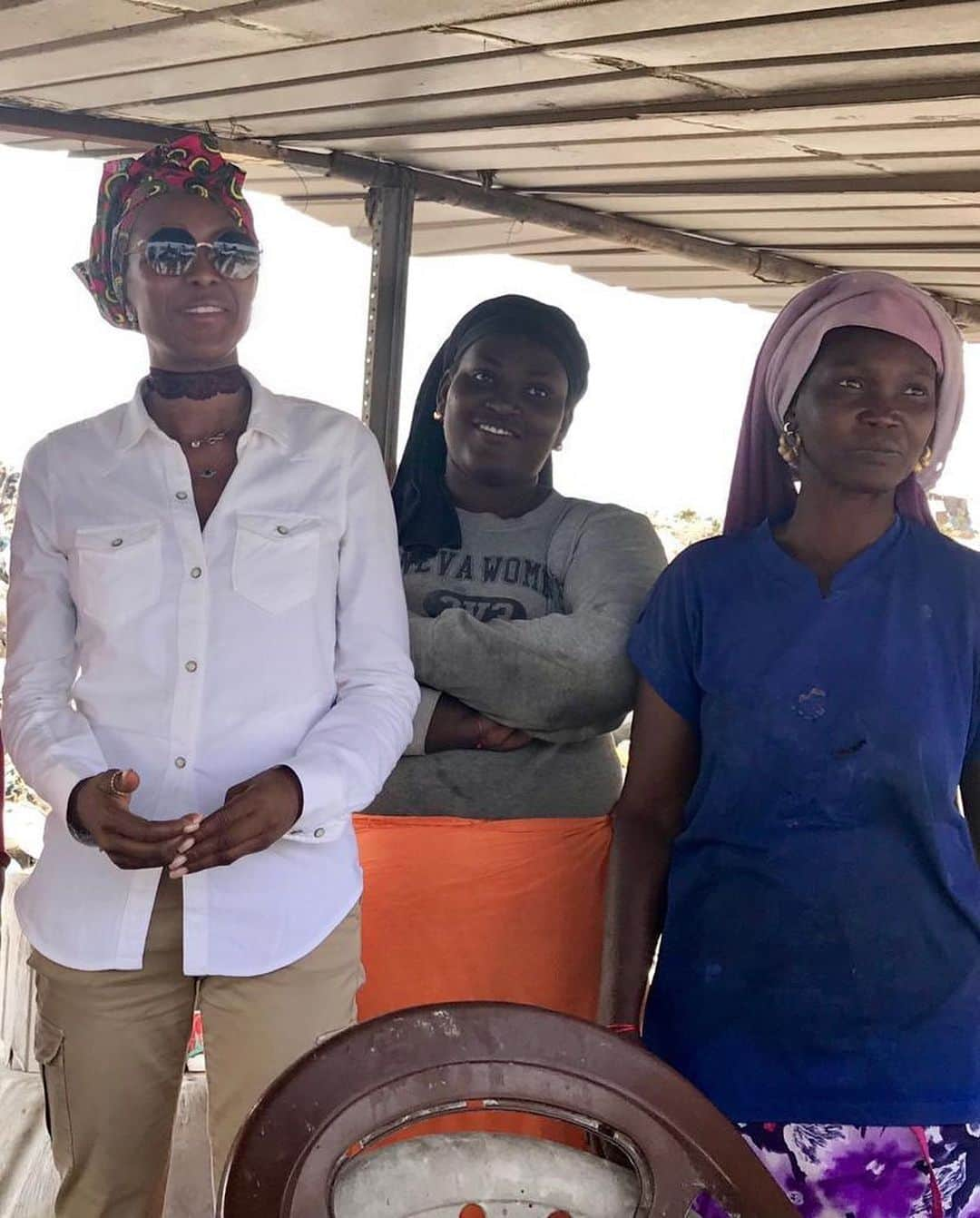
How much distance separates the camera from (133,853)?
1.77 meters

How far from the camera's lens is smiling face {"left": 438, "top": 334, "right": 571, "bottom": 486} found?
2396mm

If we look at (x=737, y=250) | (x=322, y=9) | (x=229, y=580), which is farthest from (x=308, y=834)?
(x=737, y=250)

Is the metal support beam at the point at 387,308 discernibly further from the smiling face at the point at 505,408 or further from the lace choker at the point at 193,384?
the lace choker at the point at 193,384

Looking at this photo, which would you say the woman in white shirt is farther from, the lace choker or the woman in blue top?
the woman in blue top

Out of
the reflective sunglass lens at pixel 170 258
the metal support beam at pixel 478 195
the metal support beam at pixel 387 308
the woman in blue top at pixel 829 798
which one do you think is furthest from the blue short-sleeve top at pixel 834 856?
the metal support beam at pixel 387 308

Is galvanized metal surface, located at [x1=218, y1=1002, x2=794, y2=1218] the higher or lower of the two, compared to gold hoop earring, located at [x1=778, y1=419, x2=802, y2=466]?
lower

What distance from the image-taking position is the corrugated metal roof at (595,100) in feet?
7.78

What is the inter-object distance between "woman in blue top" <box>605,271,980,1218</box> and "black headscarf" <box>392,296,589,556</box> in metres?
0.49

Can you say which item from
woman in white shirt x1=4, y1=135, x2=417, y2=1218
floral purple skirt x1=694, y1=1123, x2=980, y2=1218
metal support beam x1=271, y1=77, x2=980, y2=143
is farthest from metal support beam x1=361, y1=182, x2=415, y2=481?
floral purple skirt x1=694, y1=1123, x2=980, y2=1218

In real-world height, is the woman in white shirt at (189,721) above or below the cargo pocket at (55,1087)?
above

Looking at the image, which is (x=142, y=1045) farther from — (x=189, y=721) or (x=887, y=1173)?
(x=887, y=1173)

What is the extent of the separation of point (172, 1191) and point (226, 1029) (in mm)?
1558

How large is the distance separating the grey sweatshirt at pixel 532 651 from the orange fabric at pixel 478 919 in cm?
6

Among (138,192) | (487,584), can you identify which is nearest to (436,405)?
(487,584)
